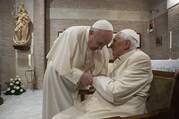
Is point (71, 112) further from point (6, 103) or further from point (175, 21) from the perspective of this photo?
point (175, 21)

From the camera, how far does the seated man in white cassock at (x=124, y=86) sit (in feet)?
6.22

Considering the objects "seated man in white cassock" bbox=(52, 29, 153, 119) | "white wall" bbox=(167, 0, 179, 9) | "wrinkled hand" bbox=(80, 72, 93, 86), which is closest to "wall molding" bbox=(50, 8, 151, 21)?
"white wall" bbox=(167, 0, 179, 9)

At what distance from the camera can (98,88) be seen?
6.78 feet

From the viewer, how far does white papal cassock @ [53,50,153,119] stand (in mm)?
1891

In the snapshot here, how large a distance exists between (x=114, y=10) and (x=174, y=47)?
2793 millimetres

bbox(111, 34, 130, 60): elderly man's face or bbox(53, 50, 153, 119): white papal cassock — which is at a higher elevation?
bbox(111, 34, 130, 60): elderly man's face

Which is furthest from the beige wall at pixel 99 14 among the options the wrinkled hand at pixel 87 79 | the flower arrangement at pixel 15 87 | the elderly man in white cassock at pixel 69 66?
the wrinkled hand at pixel 87 79

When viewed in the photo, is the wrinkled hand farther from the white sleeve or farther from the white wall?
the white wall

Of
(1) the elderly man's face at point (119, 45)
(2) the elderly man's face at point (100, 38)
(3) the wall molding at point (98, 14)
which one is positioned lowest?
(1) the elderly man's face at point (119, 45)

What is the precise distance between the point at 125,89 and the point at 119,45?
1.29 ft

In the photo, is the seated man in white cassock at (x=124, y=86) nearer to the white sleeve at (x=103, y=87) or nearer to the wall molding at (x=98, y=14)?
the white sleeve at (x=103, y=87)

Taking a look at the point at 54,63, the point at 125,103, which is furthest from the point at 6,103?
the point at 125,103

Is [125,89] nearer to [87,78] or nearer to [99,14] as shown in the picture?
[87,78]

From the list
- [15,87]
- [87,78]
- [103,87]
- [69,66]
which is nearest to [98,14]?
[15,87]
